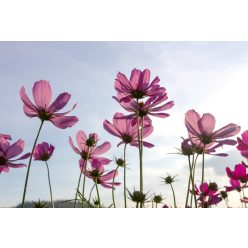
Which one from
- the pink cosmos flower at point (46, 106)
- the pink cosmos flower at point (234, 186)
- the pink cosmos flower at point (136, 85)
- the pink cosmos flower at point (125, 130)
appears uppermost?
the pink cosmos flower at point (136, 85)

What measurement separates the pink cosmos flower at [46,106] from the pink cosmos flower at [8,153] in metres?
0.06

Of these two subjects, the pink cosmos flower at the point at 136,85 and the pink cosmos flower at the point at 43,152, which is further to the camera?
the pink cosmos flower at the point at 43,152

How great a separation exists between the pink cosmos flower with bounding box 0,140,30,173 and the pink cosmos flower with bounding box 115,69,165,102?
0.19 meters

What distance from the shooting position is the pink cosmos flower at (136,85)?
0.62 m

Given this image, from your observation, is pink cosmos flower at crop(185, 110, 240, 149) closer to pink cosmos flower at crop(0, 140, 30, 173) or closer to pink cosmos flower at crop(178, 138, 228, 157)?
pink cosmos flower at crop(178, 138, 228, 157)

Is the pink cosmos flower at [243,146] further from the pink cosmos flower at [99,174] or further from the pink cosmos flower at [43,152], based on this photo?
the pink cosmos flower at [43,152]

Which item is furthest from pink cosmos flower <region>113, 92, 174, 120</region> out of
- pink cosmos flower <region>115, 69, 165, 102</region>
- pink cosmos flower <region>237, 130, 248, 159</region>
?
pink cosmos flower <region>237, 130, 248, 159</region>

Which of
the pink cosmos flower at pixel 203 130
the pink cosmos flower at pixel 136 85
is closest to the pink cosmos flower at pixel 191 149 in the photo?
the pink cosmos flower at pixel 203 130

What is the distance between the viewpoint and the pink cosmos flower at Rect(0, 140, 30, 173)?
1.98 feet

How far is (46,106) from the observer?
629mm

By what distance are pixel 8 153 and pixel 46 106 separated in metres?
0.10

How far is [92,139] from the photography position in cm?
69
